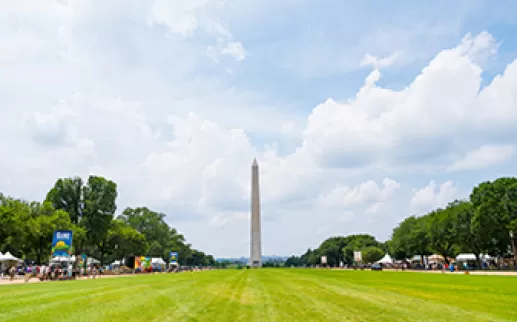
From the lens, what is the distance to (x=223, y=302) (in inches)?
682

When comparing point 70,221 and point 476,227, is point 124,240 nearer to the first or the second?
point 70,221

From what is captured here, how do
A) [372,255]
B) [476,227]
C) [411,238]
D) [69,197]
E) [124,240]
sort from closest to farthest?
[476,227] < [69,197] < [124,240] < [411,238] < [372,255]

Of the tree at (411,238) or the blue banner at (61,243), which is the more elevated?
the tree at (411,238)

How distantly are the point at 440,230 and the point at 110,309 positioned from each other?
7766 centimetres

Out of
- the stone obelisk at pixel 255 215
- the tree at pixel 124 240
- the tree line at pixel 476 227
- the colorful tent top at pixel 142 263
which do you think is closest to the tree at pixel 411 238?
the tree line at pixel 476 227

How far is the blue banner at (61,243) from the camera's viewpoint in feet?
144

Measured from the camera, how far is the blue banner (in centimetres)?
4375

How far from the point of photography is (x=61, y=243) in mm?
43844

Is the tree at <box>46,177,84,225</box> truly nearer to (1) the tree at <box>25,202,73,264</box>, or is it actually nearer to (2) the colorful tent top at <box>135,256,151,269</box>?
(1) the tree at <box>25,202,73,264</box>

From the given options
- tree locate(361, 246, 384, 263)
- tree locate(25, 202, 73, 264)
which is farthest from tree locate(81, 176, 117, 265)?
tree locate(361, 246, 384, 263)

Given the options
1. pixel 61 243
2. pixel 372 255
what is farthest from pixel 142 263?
pixel 372 255

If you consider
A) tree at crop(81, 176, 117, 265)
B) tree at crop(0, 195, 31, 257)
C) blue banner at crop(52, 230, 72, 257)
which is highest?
tree at crop(81, 176, 117, 265)

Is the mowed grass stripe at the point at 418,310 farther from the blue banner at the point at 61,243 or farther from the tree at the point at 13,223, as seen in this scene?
the tree at the point at 13,223

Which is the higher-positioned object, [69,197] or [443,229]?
[69,197]
